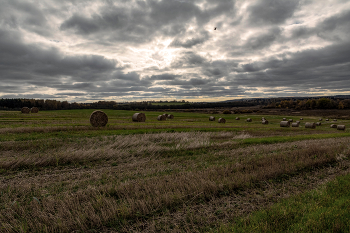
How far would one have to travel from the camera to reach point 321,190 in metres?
6.47

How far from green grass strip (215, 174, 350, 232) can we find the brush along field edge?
1.74 meters

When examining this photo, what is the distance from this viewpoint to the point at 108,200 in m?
5.68

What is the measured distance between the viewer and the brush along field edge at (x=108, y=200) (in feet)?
15.8

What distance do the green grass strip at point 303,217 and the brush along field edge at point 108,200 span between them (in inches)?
68.7

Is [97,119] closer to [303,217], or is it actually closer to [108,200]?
[108,200]

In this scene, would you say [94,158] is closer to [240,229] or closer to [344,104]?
[240,229]

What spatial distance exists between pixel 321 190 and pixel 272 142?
1179cm

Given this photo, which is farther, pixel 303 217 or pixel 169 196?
pixel 169 196

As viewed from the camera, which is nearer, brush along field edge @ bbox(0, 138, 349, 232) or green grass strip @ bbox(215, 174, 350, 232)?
green grass strip @ bbox(215, 174, 350, 232)

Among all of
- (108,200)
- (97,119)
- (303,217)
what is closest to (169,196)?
(108,200)

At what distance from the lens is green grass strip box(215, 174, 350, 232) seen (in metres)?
4.14

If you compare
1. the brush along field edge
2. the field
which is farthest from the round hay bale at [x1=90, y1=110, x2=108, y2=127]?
the brush along field edge

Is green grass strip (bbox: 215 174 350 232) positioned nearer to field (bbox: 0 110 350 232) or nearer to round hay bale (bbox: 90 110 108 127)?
field (bbox: 0 110 350 232)

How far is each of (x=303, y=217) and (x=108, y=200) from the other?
17.7 feet
